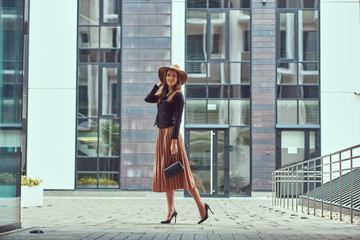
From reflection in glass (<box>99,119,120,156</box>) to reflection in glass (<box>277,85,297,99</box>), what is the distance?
545 cm

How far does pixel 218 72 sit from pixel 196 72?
726 millimetres

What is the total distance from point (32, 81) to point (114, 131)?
10.7 ft

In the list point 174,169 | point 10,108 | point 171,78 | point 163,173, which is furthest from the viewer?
point 171,78

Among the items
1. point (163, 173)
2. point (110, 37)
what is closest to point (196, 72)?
point (110, 37)

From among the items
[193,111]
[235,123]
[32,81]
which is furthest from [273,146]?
[32,81]

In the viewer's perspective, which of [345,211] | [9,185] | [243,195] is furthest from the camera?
[243,195]

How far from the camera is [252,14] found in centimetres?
2262

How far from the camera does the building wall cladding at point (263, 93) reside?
2217 cm

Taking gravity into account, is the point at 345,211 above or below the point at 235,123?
below

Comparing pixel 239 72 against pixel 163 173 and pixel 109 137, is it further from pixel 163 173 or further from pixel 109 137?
pixel 163 173

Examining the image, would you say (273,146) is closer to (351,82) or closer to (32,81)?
(351,82)

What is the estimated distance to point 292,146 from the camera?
73.1 ft

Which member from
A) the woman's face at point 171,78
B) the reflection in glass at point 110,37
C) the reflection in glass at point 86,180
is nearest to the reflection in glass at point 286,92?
the reflection in glass at point 110,37

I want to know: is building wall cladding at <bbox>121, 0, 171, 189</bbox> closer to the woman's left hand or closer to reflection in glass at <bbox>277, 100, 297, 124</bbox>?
reflection in glass at <bbox>277, 100, 297, 124</bbox>
